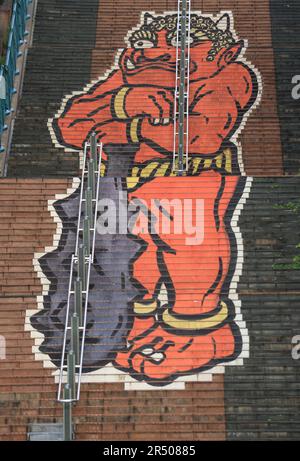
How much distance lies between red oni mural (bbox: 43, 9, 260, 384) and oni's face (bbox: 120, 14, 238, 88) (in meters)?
0.03

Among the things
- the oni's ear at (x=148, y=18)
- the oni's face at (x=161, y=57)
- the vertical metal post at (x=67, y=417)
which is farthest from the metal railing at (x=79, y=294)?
the oni's ear at (x=148, y=18)

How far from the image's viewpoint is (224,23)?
21922 millimetres

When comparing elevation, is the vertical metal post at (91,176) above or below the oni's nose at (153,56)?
below

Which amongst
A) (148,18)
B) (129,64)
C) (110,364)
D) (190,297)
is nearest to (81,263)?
(110,364)

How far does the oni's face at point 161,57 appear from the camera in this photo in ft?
66.4

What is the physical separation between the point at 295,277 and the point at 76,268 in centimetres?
436

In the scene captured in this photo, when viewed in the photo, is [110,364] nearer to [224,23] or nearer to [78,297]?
[78,297]

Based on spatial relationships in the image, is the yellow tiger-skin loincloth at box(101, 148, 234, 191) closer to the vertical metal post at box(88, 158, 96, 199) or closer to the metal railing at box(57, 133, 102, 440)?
the metal railing at box(57, 133, 102, 440)

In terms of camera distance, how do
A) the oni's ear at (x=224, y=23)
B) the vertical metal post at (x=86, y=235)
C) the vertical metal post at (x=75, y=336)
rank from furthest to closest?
the oni's ear at (x=224, y=23), the vertical metal post at (x=86, y=235), the vertical metal post at (x=75, y=336)

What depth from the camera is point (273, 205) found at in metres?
15.6

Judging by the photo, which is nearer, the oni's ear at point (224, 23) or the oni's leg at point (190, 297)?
Answer: the oni's leg at point (190, 297)

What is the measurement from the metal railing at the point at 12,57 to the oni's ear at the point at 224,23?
5.80 meters

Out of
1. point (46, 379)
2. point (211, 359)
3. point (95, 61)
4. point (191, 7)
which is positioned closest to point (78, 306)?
point (46, 379)

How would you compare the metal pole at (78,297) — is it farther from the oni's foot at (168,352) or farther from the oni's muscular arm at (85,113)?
the oni's muscular arm at (85,113)
